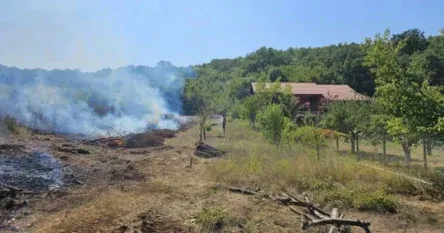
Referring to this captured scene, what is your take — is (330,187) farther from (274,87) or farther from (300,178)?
(274,87)

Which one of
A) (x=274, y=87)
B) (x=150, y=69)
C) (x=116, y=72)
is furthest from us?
(x=150, y=69)

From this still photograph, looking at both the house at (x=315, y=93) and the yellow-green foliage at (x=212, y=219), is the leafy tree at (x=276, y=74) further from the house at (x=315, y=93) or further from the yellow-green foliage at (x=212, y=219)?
the yellow-green foliage at (x=212, y=219)

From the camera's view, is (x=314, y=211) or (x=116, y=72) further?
(x=116, y=72)

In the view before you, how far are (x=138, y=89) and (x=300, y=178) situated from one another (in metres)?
29.4

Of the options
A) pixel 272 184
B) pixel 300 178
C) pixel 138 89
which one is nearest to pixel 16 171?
pixel 272 184

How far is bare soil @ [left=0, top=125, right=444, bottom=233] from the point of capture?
7.18m

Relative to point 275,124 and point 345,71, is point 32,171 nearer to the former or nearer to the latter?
point 275,124

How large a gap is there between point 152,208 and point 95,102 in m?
23.3

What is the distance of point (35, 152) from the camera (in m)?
13.3

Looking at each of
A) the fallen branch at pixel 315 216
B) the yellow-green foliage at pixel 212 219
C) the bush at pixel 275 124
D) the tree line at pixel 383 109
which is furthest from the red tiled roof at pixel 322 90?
the yellow-green foliage at pixel 212 219

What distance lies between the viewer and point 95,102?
29438 mm

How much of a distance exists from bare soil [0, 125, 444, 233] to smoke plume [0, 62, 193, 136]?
11144 millimetres

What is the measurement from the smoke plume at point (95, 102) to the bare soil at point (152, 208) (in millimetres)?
11144

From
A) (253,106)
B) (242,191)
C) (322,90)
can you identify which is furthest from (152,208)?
(322,90)
